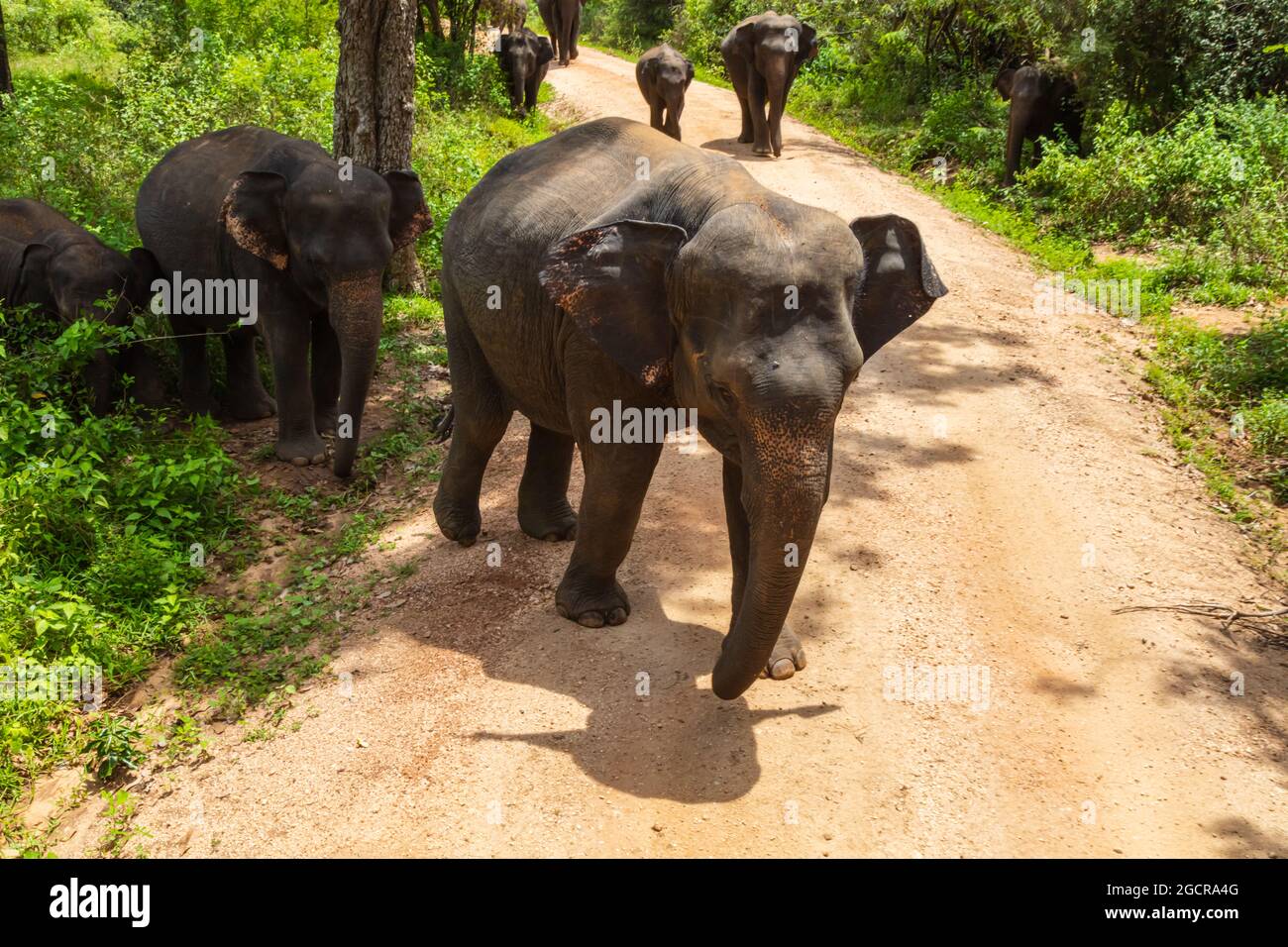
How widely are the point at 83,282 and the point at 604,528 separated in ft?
17.9

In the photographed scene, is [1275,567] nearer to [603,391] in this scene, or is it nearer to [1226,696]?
[1226,696]

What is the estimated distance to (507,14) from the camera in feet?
72.1

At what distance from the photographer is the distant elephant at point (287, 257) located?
25.2ft

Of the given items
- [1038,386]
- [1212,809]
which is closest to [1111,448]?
Answer: [1038,386]

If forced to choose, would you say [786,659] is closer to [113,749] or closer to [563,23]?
[113,749]

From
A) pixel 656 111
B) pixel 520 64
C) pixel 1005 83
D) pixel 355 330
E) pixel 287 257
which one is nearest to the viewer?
pixel 355 330

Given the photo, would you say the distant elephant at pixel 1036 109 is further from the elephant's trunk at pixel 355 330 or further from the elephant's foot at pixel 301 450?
the elephant's foot at pixel 301 450

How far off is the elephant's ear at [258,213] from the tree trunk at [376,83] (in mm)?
2433

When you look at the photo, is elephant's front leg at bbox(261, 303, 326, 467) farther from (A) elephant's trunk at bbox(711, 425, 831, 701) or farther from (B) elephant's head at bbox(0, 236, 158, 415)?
(A) elephant's trunk at bbox(711, 425, 831, 701)

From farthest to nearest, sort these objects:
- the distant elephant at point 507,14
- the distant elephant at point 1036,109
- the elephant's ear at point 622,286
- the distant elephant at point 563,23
→ 1. the distant elephant at point 563,23
2. the distant elephant at point 507,14
3. the distant elephant at point 1036,109
4. the elephant's ear at point 622,286

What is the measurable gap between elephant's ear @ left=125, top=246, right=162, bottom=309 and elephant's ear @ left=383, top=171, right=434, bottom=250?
2.24 meters

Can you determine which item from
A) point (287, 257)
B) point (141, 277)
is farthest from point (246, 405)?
point (287, 257)

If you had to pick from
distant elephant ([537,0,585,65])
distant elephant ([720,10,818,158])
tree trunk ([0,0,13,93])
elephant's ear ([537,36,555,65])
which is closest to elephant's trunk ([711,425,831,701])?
tree trunk ([0,0,13,93])

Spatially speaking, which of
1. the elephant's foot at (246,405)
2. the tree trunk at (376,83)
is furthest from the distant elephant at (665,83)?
the elephant's foot at (246,405)
